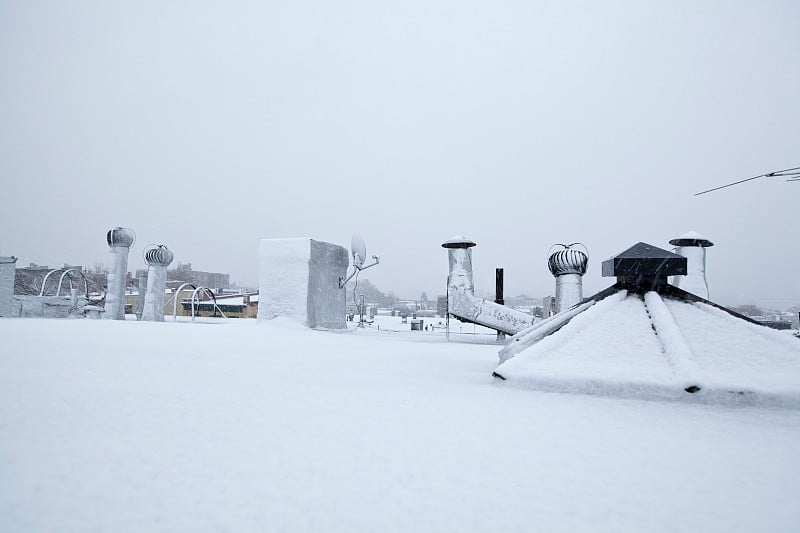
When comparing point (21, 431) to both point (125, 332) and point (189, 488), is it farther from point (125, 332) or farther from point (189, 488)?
point (125, 332)

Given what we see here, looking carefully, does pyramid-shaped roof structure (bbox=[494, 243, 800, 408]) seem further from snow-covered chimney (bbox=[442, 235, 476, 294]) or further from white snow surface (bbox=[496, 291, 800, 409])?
snow-covered chimney (bbox=[442, 235, 476, 294])

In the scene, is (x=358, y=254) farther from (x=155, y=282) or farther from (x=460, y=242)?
(x=155, y=282)

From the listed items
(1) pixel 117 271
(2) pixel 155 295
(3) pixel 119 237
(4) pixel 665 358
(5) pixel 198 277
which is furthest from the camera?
(5) pixel 198 277

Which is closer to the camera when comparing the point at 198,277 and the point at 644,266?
the point at 644,266

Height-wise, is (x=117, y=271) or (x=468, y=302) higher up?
(x=117, y=271)

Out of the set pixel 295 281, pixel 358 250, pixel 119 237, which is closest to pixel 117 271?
pixel 119 237

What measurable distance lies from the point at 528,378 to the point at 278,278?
11.2 meters

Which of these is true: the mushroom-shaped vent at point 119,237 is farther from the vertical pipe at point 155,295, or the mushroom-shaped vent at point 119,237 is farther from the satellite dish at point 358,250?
the satellite dish at point 358,250

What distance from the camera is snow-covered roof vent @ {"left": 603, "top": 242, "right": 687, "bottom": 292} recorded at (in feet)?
20.3

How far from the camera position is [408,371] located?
6.27 m

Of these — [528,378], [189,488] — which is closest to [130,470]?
[189,488]

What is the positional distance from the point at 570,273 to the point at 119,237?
16546mm

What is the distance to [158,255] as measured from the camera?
17.4 metres

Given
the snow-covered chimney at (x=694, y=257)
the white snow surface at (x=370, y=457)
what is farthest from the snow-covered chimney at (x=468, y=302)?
the white snow surface at (x=370, y=457)
